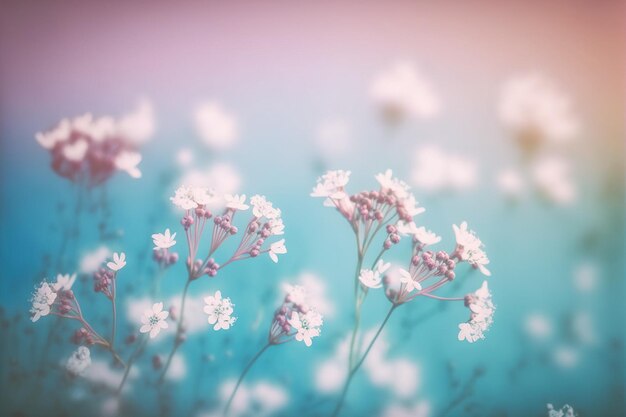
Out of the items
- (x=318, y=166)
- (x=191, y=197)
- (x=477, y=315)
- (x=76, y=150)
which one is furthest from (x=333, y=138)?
(x=76, y=150)

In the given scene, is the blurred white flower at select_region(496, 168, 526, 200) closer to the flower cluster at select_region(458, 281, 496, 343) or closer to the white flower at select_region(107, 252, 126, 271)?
the flower cluster at select_region(458, 281, 496, 343)

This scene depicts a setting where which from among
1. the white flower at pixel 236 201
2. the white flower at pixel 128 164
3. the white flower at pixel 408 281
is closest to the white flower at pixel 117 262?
the white flower at pixel 128 164

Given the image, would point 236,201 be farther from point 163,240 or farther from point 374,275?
point 374,275

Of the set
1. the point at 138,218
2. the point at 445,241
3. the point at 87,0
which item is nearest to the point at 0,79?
the point at 87,0

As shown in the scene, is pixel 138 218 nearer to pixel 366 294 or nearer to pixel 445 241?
pixel 366 294

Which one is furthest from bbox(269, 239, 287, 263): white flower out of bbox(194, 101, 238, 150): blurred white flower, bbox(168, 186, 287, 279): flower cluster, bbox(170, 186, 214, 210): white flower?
bbox(194, 101, 238, 150): blurred white flower
